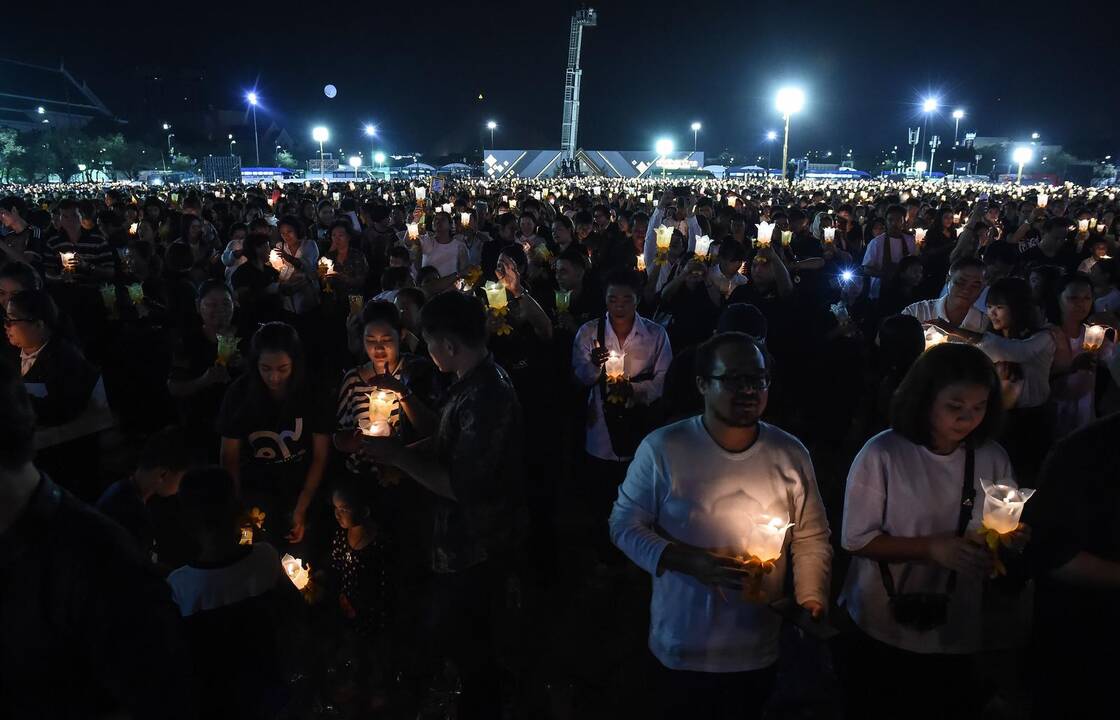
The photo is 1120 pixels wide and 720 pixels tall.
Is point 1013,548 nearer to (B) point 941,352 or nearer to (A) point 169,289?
(B) point 941,352

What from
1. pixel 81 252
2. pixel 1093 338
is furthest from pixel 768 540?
pixel 81 252

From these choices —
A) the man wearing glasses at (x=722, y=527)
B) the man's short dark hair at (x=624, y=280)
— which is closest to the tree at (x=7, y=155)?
the man's short dark hair at (x=624, y=280)

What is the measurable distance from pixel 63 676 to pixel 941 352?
2.73m

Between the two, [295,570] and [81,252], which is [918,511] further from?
[81,252]

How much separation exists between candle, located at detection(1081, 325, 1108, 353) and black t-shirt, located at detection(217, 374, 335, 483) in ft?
15.4

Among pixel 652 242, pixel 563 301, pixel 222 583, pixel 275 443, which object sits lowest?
pixel 222 583

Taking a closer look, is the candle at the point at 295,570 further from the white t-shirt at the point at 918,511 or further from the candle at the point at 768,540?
the white t-shirt at the point at 918,511

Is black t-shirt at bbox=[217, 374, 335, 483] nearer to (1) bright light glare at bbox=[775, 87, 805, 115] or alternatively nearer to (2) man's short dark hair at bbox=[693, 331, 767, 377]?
(2) man's short dark hair at bbox=[693, 331, 767, 377]

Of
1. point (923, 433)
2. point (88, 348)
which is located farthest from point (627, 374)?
point (88, 348)

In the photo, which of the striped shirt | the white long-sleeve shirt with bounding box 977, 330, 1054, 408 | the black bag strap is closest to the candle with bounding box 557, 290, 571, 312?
the white long-sleeve shirt with bounding box 977, 330, 1054, 408

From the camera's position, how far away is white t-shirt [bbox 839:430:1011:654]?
2545 mm

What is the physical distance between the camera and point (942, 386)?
251 cm

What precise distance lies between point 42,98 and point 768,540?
11840 centimetres

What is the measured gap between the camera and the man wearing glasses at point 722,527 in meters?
2.38
